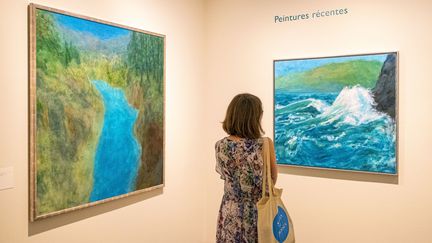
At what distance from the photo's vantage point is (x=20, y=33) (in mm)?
2074

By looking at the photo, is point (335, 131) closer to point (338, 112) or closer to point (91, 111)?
point (338, 112)

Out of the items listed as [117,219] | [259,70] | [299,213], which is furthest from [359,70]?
[117,219]

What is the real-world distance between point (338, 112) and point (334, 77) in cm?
28

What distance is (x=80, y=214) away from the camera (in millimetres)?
2463

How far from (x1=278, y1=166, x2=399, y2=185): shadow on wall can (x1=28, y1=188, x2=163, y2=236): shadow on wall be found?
3.88 ft

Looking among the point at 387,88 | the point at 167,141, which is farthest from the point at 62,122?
the point at 387,88

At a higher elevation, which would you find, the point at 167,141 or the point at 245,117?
the point at 245,117

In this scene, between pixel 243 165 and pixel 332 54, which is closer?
pixel 243 165

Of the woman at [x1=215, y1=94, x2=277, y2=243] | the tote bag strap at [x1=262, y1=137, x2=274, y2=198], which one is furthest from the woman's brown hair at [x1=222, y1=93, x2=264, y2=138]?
the tote bag strap at [x1=262, y1=137, x2=274, y2=198]

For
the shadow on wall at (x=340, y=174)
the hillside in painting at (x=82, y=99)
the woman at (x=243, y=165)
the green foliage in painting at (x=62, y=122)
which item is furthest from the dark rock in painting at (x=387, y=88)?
the green foliage in painting at (x=62, y=122)

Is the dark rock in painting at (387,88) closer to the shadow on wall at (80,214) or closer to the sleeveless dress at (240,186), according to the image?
the sleeveless dress at (240,186)

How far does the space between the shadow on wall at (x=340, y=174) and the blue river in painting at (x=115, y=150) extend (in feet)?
4.26

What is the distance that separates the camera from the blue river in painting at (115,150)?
8.33 ft

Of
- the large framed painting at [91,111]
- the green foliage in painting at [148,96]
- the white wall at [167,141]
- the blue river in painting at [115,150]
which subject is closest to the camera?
the white wall at [167,141]
